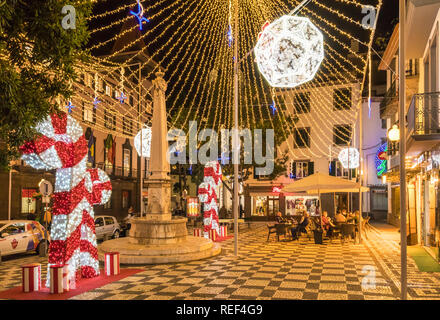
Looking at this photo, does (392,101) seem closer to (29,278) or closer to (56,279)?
(56,279)

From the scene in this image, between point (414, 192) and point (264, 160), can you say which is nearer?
point (414, 192)

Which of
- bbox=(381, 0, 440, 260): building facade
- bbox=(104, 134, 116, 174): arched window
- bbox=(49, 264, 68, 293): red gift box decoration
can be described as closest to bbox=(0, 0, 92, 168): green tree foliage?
bbox=(49, 264, 68, 293): red gift box decoration

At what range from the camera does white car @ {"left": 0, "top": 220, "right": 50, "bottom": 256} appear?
549 inches

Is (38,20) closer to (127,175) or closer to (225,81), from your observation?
(225,81)

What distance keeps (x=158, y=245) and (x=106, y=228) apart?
252 inches

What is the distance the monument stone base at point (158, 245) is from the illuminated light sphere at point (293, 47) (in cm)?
678

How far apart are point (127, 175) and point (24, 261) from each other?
80.8ft

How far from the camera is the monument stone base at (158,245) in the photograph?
492 inches

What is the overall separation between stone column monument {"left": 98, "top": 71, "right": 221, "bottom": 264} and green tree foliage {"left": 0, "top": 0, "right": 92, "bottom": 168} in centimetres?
638

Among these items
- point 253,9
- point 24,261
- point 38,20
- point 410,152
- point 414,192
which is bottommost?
point 24,261

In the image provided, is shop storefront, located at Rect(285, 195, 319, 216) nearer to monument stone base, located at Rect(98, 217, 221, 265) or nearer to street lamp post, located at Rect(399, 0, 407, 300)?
monument stone base, located at Rect(98, 217, 221, 265)

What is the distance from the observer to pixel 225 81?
27.5 metres
